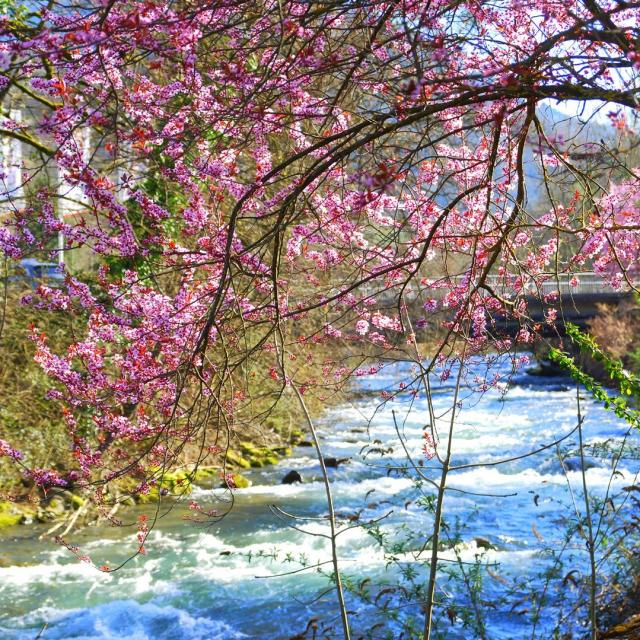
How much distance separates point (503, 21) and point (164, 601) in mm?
5275

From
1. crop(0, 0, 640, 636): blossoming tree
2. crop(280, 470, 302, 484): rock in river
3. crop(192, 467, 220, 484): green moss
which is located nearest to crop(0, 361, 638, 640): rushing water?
crop(280, 470, 302, 484): rock in river

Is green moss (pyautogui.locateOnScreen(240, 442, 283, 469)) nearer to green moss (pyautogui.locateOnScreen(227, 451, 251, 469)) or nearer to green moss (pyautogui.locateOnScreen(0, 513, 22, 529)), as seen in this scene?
green moss (pyautogui.locateOnScreen(227, 451, 251, 469))

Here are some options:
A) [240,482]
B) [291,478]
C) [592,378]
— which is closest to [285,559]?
[592,378]

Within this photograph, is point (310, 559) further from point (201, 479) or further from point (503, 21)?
point (503, 21)

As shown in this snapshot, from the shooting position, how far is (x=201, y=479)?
11.2m

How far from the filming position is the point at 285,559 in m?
4.52

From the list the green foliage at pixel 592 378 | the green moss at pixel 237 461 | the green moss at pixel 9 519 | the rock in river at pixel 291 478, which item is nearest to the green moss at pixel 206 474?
the green moss at pixel 237 461

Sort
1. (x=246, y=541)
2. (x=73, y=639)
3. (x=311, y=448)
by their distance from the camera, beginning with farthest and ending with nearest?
(x=311, y=448) → (x=246, y=541) → (x=73, y=639)

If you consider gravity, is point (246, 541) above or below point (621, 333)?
below

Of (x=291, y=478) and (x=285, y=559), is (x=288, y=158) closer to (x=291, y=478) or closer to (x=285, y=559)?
(x=285, y=559)

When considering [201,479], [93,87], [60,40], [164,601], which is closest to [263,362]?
[201,479]

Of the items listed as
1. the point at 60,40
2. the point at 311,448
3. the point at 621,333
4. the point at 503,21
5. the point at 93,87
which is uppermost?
the point at 503,21

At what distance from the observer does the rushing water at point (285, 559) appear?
632cm

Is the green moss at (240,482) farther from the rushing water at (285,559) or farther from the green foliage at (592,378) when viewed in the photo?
the green foliage at (592,378)
